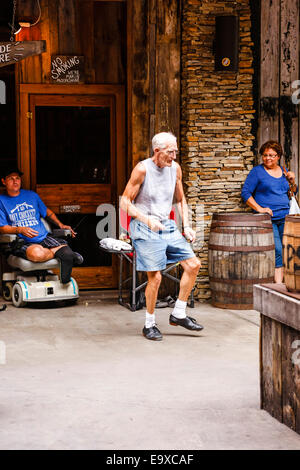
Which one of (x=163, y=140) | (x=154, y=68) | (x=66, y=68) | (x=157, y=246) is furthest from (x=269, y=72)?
(x=157, y=246)

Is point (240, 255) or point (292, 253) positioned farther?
point (240, 255)

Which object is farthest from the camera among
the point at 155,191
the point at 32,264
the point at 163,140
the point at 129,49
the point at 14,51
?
the point at 129,49

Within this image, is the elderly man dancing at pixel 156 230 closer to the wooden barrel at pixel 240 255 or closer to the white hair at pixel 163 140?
the white hair at pixel 163 140

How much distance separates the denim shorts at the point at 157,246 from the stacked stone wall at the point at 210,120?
1601 mm

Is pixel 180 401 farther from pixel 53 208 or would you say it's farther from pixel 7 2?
pixel 7 2

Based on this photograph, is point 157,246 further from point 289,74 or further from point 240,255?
point 289,74

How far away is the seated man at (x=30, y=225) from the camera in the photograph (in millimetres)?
7086

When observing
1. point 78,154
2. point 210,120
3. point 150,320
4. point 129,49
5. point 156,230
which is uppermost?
point 129,49

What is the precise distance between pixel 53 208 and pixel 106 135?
1058mm

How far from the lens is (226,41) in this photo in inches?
284

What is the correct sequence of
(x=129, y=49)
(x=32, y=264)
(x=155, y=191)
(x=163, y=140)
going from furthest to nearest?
1. (x=129, y=49)
2. (x=32, y=264)
3. (x=155, y=191)
4. (x=163, y=140)

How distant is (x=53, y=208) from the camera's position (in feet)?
25.8

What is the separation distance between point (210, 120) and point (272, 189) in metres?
1.01

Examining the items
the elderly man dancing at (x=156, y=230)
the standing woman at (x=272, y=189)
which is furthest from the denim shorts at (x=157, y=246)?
the standing woman at (x=272, y=189)
